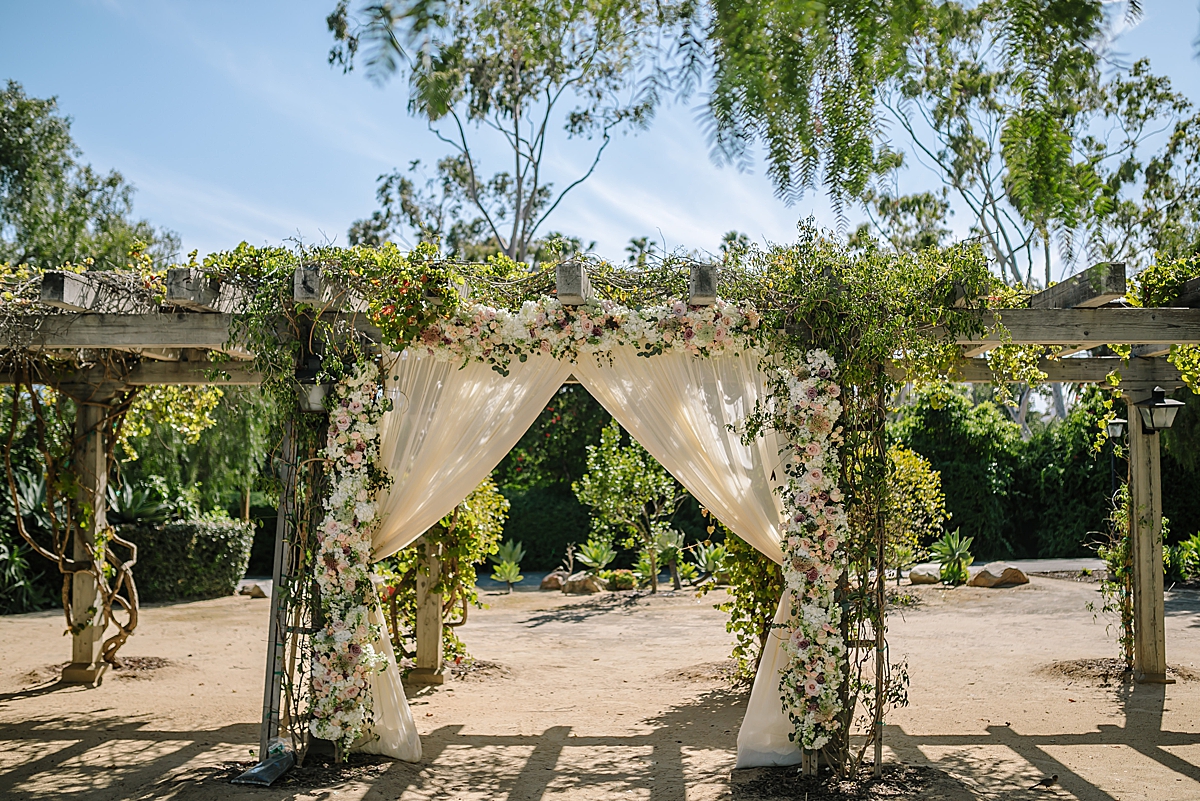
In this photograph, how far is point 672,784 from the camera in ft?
14.3

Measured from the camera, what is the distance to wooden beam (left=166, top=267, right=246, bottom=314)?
444 cm

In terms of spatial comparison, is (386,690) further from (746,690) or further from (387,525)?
(746,690)

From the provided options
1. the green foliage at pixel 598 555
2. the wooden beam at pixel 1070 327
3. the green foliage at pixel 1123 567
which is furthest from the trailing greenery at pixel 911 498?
the green foliage at pixel 598 555

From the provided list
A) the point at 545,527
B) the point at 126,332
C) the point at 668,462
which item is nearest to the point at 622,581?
the point at 545,527

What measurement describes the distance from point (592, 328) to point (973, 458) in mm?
10577

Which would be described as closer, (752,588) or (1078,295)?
(1078,295)

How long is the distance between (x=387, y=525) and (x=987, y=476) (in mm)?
10836

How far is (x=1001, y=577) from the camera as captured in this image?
36.6ft

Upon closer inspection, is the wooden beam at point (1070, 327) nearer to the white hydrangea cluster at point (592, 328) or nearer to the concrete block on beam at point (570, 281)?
the white hydrangea cluster at point (592, 328)

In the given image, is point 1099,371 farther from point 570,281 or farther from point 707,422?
point 570,281

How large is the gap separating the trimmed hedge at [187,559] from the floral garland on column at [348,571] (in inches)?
307

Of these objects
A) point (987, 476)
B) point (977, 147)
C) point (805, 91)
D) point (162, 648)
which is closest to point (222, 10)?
point (805, 91)

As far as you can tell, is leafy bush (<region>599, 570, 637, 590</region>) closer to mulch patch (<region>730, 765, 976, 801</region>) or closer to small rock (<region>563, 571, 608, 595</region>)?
small rock (<region>563, 571, 608, 595</region>)

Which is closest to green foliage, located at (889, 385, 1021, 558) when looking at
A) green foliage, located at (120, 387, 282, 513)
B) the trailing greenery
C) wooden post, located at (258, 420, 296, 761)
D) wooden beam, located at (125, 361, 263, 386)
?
the trailing greenery
